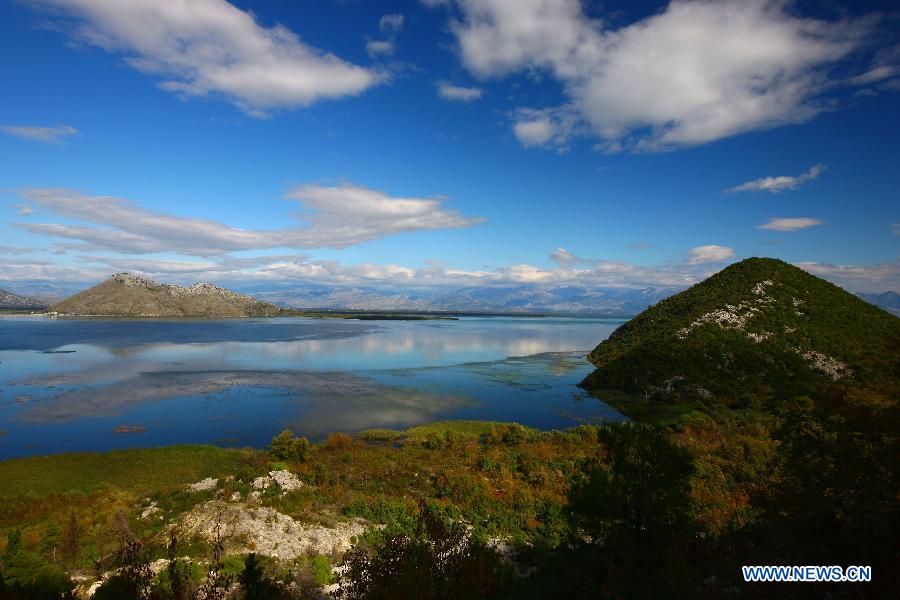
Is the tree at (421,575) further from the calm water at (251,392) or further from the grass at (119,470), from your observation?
the calm water at (251,392)

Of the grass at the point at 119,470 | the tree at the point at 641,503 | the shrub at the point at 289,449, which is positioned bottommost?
the grass at the point at 119,470

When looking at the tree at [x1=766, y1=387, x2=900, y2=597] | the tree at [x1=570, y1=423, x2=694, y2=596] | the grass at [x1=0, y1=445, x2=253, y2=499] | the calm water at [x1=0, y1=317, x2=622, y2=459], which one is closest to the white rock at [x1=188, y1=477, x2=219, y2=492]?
the grass at [x1=0, y1=445, x2=253, y2=499]

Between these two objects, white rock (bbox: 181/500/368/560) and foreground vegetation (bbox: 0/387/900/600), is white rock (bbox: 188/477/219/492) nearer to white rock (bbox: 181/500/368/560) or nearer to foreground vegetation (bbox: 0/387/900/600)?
foreground vegetation (bbox: 0/387/900/600)

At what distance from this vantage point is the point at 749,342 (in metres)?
76.3

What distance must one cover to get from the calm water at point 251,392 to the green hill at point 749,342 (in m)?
12.5

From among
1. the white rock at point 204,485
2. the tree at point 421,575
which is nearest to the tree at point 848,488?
the tree at point 421,575

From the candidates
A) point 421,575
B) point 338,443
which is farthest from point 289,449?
point 421,575

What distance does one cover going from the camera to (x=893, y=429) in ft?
39.4

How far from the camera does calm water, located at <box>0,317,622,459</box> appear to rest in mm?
51094

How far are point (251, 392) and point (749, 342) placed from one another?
3279 inches

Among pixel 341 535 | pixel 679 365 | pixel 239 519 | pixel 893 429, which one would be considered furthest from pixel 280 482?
pixel 679 365

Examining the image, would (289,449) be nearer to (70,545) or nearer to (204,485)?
(204,485)

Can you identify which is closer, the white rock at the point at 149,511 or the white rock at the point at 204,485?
the white rock at the point at 149,511

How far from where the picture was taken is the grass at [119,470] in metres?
33.1
